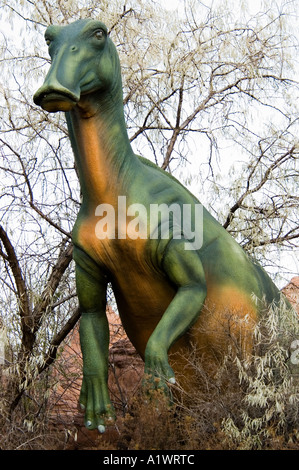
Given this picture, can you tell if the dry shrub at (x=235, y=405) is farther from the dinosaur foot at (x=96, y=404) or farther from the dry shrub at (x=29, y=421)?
the dry shrub at (x=29, y=421)

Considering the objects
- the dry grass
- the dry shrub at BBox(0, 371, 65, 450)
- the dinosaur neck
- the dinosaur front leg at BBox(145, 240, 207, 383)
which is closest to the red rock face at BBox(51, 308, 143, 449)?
Result: the dry shrub at BBox(0, 371, 65, 450)

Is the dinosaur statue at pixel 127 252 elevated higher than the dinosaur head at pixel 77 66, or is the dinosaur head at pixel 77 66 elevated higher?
the dinosaur head at pixel 77 66

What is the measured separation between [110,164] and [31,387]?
1.97m

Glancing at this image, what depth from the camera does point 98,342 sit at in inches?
197

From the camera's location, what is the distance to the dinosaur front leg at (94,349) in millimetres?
4848

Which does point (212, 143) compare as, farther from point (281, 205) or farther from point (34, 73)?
point (34, 73)

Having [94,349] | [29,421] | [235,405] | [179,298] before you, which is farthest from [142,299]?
[29,421]

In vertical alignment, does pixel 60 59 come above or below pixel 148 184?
above

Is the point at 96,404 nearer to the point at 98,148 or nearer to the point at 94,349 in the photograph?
the point at 94,349

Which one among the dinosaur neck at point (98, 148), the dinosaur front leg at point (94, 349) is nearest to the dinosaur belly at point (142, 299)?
the dinosaur front leg at point (94, 349)

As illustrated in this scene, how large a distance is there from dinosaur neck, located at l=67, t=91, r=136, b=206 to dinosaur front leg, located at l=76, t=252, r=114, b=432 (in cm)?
45
